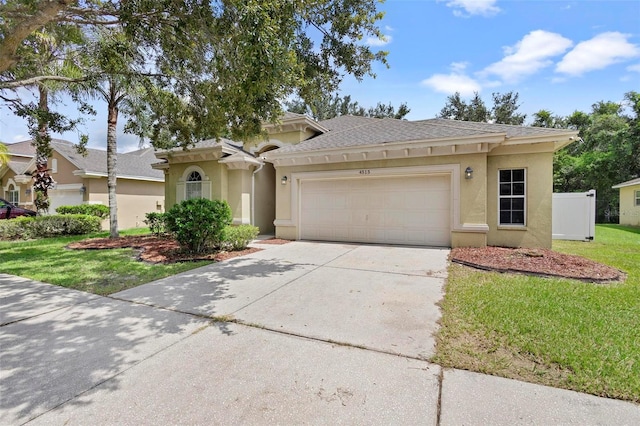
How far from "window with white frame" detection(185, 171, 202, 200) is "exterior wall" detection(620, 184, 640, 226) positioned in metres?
26.7

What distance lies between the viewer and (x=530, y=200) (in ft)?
29.9

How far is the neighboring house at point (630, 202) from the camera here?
19344 mm

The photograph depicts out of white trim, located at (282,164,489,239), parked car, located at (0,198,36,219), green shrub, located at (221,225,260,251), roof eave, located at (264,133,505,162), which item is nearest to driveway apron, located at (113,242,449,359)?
green shrub, located at (221,225,260,251)

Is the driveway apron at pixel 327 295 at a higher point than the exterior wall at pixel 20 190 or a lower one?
lower

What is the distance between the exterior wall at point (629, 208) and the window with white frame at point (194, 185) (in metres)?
26.7

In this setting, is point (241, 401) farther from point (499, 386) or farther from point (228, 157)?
point (228, 157)

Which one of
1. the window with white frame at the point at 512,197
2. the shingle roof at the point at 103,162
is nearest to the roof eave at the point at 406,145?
the window with white frame at the point at 512,197

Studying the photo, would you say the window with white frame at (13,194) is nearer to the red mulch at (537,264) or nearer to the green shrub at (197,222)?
the green shrub at (197,222)

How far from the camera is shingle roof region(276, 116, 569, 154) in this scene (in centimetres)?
902

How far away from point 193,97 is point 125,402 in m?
7.70

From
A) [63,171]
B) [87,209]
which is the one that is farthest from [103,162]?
[87,209]

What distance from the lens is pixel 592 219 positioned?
438 inches

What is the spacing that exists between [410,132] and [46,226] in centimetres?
1611

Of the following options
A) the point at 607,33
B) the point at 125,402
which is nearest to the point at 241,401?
the point at 125,402
